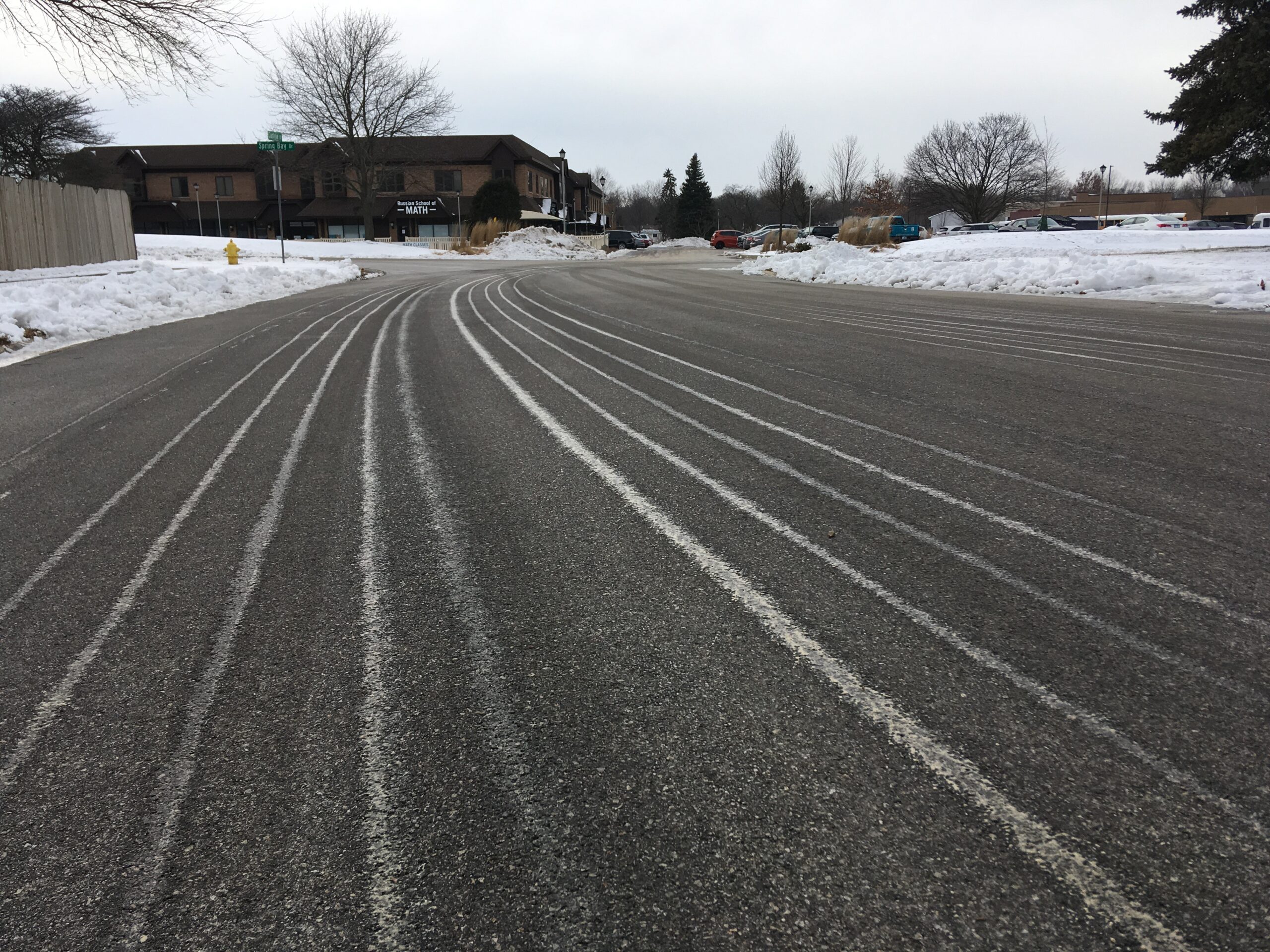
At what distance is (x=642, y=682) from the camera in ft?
9.00

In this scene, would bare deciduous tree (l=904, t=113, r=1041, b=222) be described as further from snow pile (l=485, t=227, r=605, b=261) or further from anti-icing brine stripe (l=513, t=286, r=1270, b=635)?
anti-icing brine stripe (l=513, t=286, r=1270, b=635)

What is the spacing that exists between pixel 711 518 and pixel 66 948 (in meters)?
3.02

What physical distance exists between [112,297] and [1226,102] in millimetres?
26060

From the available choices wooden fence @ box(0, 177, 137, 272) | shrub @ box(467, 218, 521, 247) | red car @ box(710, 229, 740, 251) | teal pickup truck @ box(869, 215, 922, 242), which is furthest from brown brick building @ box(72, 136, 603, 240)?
wooden fence @ box(0, 177, 137, 272)

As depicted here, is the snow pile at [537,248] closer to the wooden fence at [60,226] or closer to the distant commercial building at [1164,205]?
the wooden fence at [60,226]

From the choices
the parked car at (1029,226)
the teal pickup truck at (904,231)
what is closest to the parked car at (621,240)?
the teal pickup truck at (904,231)

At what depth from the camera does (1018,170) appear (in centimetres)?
7238

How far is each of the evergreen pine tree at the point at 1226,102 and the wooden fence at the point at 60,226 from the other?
2748 cm

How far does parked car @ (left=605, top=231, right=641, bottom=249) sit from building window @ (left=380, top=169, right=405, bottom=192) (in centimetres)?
1708

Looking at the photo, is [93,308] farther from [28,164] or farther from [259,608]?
[28,164]

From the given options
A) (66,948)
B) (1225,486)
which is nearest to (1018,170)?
(1225,486)

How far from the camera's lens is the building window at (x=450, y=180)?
66812 mm

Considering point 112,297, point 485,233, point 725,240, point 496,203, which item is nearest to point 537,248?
point 485,233

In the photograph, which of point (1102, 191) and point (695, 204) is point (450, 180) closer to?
point (695, 204)
